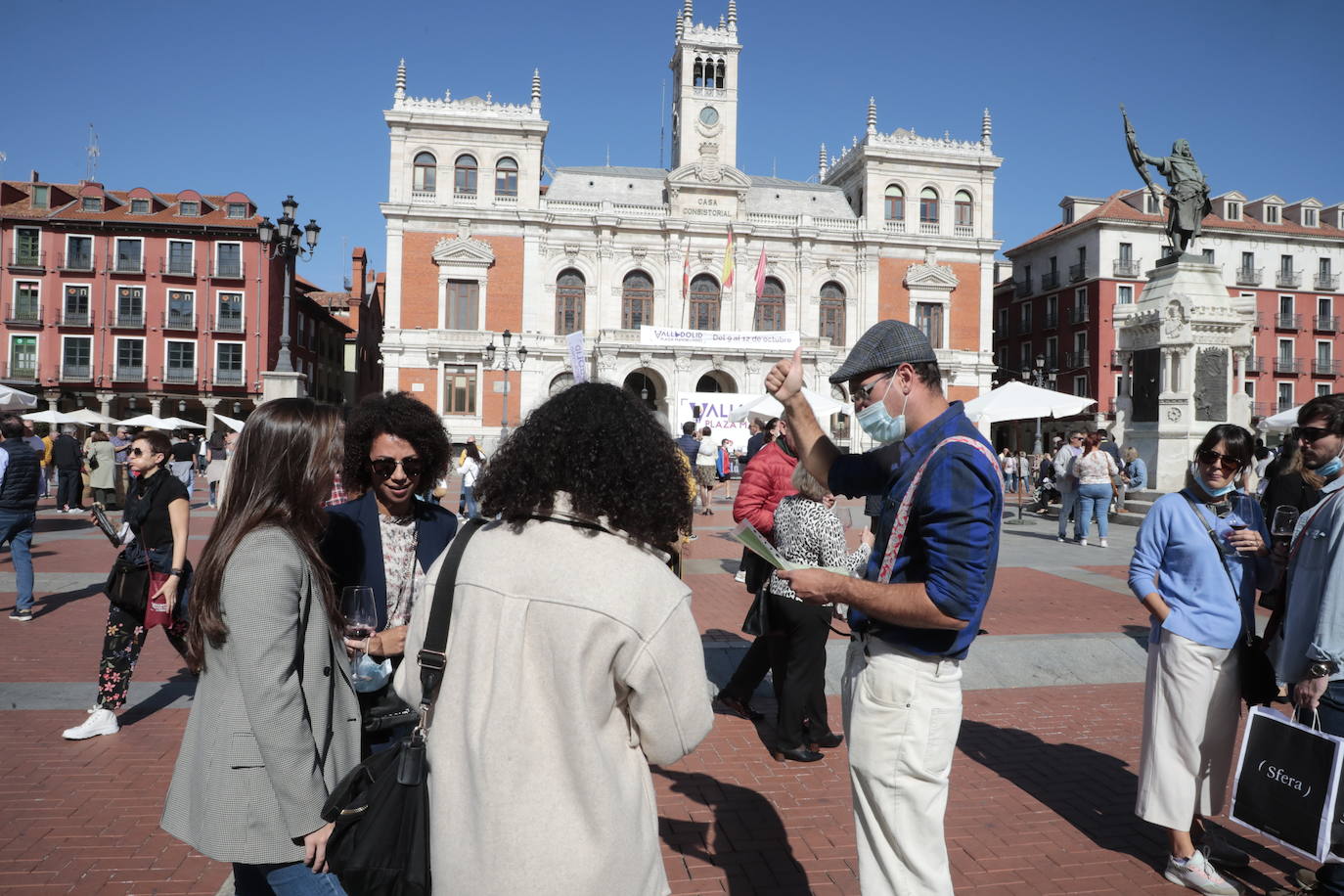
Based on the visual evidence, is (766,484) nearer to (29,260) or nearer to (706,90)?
(706,90)

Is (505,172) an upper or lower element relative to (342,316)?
upper

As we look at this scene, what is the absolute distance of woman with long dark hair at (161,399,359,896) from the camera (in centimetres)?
201

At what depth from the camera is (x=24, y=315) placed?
125 feet

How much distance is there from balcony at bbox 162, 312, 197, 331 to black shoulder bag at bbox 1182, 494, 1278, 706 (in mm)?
43042

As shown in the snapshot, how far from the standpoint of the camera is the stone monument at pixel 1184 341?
1465 cm

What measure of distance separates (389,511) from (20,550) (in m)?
6.15

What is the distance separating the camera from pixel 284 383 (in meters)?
14.8

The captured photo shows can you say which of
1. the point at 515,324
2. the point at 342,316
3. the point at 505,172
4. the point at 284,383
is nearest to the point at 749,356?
the point at 515,324

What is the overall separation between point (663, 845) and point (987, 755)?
82.0 inches

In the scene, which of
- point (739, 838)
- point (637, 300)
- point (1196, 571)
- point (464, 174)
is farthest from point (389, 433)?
point (464, 174)

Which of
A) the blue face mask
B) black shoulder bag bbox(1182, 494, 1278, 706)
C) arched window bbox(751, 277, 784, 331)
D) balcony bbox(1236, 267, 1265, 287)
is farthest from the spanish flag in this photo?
the blue face mask

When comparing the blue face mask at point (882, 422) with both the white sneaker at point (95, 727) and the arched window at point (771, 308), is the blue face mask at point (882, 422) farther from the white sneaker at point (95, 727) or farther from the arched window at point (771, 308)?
the arched window at point (771, 308)

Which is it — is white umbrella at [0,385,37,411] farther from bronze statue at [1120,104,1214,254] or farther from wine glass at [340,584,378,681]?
bronze statue at [1120,104,1214,254]

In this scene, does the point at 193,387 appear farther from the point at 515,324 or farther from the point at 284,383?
the point at 284,383
